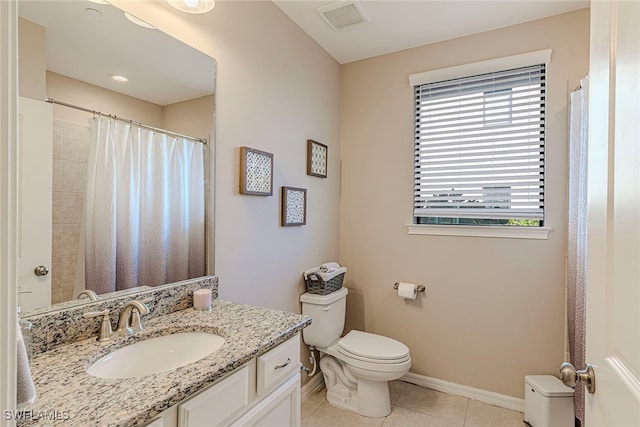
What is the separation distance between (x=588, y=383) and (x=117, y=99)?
1.73 m

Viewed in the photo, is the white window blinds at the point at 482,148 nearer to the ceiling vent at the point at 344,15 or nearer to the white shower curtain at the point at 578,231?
the white shower curtain at the point at 578,231

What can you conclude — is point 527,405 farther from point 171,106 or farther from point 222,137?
point 171,106

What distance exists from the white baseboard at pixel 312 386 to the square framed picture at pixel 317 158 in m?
1.52

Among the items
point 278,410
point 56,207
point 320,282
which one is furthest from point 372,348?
point 56,207

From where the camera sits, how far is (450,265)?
2420 mm

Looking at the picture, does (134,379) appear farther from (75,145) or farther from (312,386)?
(312,386)

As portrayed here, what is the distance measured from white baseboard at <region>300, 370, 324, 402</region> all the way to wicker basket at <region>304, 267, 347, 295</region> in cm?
67

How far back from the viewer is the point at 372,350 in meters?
2.10

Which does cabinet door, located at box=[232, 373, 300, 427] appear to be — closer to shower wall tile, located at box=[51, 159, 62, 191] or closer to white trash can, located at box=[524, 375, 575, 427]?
shower wall tile, located at box=[51, 159, 62, 191]

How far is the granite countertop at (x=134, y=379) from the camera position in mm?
700

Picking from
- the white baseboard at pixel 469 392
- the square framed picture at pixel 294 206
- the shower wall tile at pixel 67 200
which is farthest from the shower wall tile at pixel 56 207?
the white baseboard at pixel 469 392

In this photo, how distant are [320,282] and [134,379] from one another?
4.96 feet

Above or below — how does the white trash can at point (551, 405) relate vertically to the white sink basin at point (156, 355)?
below

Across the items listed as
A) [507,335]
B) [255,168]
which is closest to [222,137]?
[255,168]
